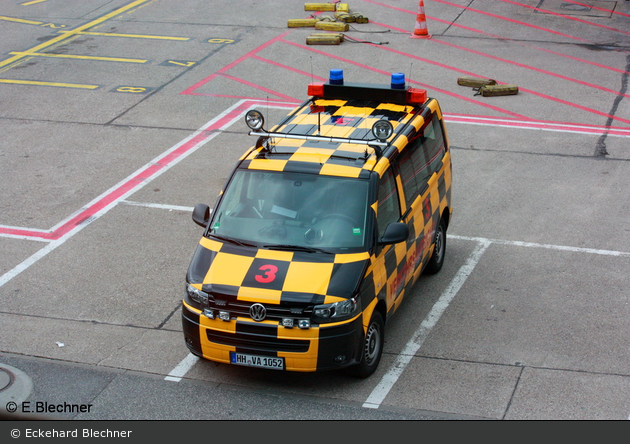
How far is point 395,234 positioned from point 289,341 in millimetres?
1452

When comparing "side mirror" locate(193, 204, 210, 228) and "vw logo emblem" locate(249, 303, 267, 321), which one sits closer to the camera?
"vw logo emblem" locate(249, 303, 267, 321)

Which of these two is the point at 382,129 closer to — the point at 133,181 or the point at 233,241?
the point at 233,241

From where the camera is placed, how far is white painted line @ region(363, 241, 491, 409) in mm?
7059

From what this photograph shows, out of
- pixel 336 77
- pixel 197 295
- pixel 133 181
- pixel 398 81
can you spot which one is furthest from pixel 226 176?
pixel 197 295

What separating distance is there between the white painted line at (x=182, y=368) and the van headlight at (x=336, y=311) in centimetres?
165

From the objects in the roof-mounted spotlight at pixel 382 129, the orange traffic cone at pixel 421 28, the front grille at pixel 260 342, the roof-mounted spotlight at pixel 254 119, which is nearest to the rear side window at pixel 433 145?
the roof-mounted spotlight at pixel 382 129

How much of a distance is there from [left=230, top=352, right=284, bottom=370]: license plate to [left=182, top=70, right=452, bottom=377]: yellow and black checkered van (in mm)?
10

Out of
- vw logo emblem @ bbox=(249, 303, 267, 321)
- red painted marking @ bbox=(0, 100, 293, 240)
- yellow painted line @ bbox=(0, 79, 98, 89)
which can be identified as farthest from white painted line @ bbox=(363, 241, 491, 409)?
yellow painted line @ bbox=(0, 79, 98, 89)

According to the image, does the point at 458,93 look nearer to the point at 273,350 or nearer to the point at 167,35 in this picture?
the point at 167,35

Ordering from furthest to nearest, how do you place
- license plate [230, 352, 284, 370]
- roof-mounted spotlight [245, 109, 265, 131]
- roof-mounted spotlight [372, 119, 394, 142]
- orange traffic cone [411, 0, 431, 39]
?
orange traffic cone [411, 0, 431, 39] → roof-mounted spotlight [245, 109, 265, 131] → roof-mounted spotlight [372, 119, 394, 142] → license plate [230, 352, 284, 370]

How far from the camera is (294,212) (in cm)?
736

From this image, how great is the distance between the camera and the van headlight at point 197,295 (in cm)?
683

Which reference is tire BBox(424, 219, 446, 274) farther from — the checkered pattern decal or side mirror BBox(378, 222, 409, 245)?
the checkered pattern decal

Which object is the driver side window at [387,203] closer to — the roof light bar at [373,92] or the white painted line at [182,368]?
the roof light bar at [373,92]
